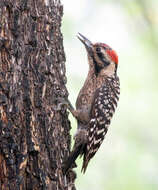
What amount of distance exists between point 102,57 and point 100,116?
840 mm

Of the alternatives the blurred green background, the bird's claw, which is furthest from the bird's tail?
the blurred green background

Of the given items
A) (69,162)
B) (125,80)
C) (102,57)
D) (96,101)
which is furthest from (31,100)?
(125,80)

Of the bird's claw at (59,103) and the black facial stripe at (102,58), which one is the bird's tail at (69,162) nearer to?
the bird's claw at (59,103)

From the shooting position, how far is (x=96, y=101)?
5613 mm

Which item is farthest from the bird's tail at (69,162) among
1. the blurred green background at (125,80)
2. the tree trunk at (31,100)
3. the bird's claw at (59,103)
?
the blurred green background at (125,80)

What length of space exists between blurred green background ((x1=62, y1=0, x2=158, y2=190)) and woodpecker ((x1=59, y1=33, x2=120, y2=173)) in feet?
6.93

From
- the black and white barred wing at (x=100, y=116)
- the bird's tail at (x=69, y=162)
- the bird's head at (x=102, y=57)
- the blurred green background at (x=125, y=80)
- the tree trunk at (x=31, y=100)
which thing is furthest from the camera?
the blurred green background at (x=125, y=80)

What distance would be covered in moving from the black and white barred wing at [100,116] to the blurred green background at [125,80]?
2.23m

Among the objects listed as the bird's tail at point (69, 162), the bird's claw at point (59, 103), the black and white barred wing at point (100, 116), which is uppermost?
the bird's claw at point (59, 103)

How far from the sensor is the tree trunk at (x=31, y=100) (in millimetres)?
3717

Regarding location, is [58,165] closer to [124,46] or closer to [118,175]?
[118,175]

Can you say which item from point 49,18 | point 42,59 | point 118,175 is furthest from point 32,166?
point 118,175

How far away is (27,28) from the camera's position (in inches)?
161

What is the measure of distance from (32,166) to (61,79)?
98 centimetres
